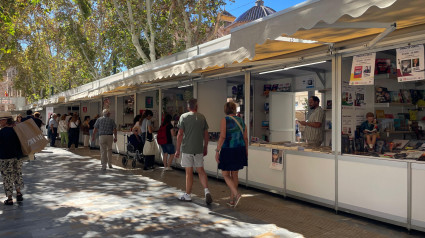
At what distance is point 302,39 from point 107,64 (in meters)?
25.7

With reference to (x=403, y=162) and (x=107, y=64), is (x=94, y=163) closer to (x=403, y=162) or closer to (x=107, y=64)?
(x=403, y=162)

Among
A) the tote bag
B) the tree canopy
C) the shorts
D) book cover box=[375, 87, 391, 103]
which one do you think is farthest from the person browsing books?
the tree canopy

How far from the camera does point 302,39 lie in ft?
15.5

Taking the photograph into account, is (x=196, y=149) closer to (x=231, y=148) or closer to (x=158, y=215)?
(x=231, y=148)

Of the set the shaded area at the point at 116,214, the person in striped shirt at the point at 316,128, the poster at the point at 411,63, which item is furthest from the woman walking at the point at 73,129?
the poster at the point at 411,63

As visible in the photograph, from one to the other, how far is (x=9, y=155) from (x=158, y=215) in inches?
107

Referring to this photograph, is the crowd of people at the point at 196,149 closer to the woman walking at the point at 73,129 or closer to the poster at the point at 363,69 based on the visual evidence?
the poster at the point at 363,69

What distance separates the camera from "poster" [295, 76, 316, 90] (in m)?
8.48

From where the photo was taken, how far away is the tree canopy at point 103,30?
596 inches

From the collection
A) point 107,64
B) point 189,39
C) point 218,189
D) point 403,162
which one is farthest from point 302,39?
point 107,64

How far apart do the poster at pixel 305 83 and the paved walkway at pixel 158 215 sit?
3.50 m

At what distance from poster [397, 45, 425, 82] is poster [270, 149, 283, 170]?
2.29 meters

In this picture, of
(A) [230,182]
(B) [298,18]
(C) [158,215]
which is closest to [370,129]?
(A) [230,182]

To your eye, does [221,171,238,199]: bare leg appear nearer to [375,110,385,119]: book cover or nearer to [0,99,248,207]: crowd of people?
[0,99,248,207]: crowd of people
